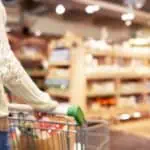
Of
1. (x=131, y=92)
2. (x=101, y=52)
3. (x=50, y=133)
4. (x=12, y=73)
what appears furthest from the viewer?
(x=131, y=92)

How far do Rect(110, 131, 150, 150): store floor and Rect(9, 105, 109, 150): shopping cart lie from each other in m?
1.25

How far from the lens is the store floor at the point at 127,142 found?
2580 millimetres

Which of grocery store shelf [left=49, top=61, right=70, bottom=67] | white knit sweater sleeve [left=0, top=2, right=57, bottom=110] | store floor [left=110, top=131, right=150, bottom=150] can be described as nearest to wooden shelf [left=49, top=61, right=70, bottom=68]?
grocery store shelf [left=49, top=61, right=70, bottom=67]

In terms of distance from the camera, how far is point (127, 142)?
2744mm

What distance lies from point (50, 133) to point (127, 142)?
5.06 ft

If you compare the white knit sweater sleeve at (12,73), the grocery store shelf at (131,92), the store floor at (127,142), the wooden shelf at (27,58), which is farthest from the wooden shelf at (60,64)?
the white knit sweater sleeve at (12,73)

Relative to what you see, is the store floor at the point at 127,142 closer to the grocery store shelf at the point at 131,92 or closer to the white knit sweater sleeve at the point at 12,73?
the white knit sweater sleeve at the point at 12,73

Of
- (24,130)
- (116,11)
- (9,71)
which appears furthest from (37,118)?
(116,11)

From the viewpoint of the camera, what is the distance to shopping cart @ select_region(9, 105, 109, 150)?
1.29m

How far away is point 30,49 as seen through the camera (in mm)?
7992

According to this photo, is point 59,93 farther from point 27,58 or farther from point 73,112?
point 73,112

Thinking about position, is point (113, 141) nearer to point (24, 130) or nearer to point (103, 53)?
point (24, 130)

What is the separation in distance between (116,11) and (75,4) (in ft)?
3.55

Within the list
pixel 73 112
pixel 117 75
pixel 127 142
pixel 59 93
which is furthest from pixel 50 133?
pixel 117 75
